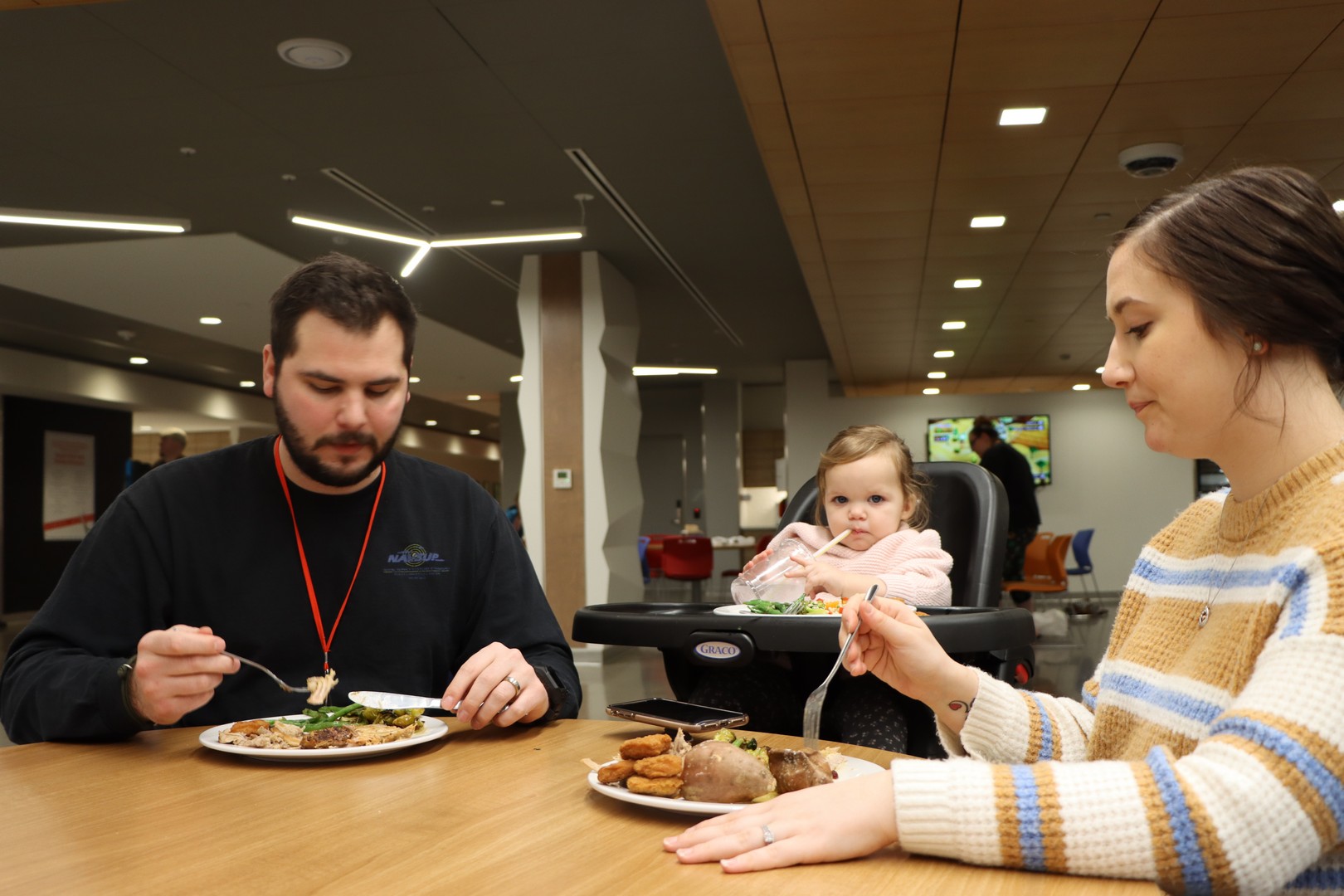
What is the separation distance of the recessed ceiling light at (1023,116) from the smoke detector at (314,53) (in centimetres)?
308

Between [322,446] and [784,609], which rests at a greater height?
[322,446]

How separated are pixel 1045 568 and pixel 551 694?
9486 millimetres

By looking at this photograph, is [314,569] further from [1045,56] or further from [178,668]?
[1045,56]

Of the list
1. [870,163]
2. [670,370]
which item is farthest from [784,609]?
[670,370]

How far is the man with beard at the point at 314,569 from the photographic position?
1520mm

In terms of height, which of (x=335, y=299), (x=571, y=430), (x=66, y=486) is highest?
(x=571, y=430)

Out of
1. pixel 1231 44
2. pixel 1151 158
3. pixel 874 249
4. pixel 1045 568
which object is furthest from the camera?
pixel 1045 568

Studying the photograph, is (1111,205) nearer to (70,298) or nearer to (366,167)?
(366,167)

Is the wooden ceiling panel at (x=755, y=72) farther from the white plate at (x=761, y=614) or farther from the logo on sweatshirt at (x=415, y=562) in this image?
the logo on sweatshirt at (x=415, y=562)

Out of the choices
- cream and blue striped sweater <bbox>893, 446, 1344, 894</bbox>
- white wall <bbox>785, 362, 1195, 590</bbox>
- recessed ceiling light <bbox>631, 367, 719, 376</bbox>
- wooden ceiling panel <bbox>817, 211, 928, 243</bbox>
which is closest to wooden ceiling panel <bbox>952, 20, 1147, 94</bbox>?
wooden ceiling panel <bbox>817, 211, 928, 243</bbox>

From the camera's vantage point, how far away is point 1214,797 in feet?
2.57

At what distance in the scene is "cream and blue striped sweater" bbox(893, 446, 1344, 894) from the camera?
0.78m

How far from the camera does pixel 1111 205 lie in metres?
6.44

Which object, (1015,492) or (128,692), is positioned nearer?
(128,692)
